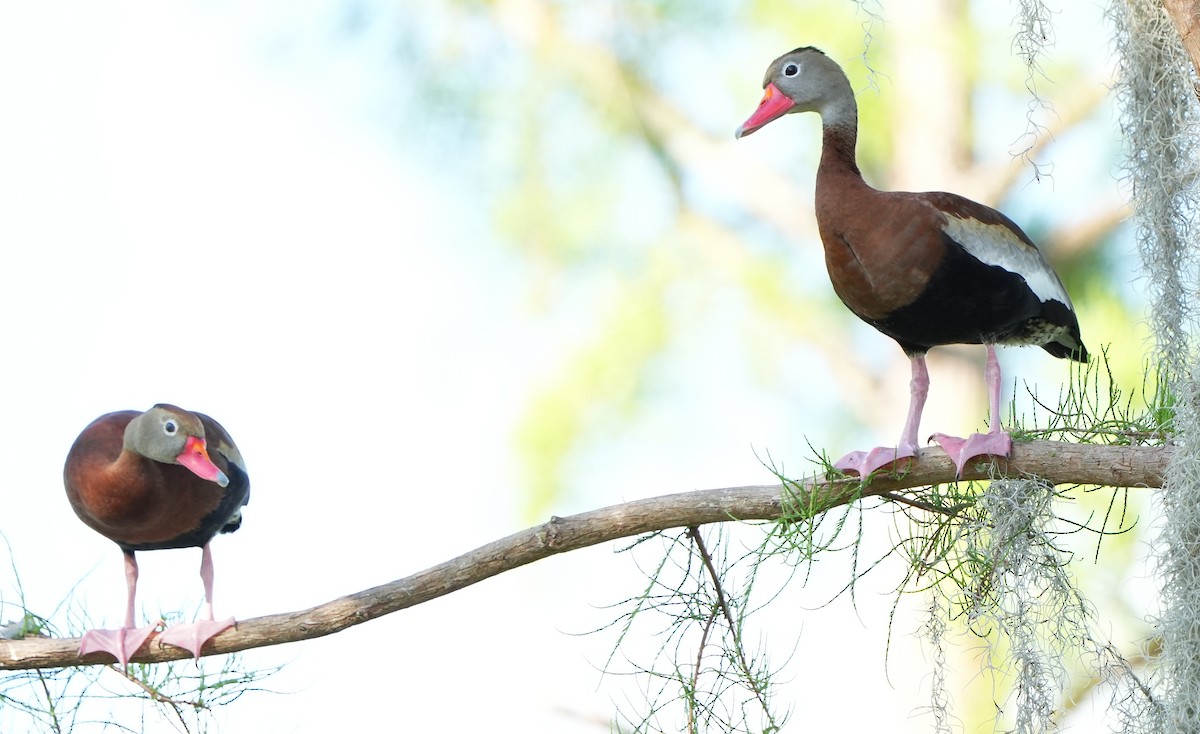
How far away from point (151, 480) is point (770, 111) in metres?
1.09

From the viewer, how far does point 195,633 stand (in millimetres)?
1709

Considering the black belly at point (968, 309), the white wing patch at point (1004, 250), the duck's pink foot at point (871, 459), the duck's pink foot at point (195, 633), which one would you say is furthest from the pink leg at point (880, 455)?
the duck's pink foot at point (195, 633)

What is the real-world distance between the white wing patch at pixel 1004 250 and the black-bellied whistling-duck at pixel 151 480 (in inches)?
44.1

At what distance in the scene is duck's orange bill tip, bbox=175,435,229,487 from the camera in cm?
196

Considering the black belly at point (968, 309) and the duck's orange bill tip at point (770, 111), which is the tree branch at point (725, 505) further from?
the duck's orange bill tip at point (770, 111)

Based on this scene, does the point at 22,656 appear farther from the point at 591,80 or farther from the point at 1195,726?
the point at 591,80

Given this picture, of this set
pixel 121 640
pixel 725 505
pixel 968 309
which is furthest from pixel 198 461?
pixel 968 309

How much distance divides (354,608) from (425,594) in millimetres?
89

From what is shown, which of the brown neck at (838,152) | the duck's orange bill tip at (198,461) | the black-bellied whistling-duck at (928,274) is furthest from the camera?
the duck's orange bill tip at (198,461)

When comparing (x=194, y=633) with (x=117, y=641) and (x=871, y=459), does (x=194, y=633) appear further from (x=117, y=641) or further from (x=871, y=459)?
(x=871, y=459)

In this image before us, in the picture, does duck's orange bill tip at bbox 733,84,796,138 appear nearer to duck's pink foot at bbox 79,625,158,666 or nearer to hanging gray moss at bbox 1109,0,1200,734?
hanging gray moss at bbox 1109,0,1200,734

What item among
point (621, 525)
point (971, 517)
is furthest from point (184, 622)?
point (971, 517)

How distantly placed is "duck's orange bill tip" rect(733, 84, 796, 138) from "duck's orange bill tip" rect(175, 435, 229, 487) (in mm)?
933

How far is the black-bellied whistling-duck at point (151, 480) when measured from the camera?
197 cm
